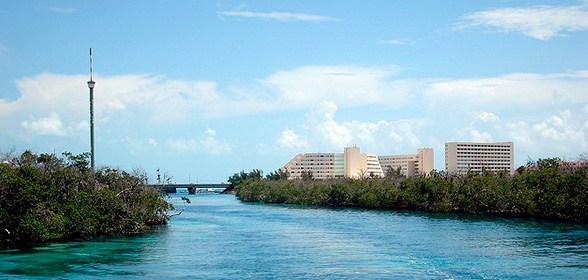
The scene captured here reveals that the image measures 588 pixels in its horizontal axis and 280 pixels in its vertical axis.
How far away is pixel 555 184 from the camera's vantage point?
6200 centimetres

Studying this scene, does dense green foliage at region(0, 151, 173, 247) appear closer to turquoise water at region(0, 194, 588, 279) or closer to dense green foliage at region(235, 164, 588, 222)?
turquoise water at region(0, 194, 588, 279)

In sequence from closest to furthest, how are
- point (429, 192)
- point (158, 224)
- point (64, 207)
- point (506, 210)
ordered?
point (64, 207) → point (158, 224) → point (506, 210) → point (429, 192)

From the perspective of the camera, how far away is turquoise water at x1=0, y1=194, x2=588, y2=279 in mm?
29812

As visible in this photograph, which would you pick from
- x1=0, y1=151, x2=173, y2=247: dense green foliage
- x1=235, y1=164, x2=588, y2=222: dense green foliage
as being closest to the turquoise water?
x1=0, y1=151, x2=173, y2=247: dense green foliage

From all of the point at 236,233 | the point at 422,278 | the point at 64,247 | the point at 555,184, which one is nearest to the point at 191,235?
the point at 236,233

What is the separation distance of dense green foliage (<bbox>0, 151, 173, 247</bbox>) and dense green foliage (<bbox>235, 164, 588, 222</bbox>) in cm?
3542

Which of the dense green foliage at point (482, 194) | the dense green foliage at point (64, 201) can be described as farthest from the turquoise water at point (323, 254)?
the dense green foliage at point (482, 194)

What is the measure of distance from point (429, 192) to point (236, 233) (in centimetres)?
3556

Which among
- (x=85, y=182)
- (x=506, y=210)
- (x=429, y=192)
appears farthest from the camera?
(x=429, y=192)

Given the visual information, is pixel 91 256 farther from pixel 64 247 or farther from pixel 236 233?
pixel 236 233

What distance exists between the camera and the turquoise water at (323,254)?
29.8 m

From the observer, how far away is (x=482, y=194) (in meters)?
71.3

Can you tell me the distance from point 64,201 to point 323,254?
16380 millimetres

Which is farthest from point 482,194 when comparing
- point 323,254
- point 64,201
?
point 64,201
